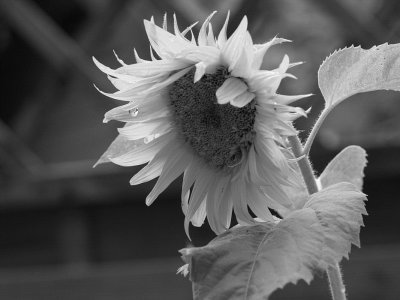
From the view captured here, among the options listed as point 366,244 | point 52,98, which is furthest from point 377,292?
point 52,98

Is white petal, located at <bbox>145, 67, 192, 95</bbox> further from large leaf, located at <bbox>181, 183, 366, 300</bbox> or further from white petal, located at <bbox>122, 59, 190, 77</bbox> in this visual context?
large leaf, located at <bbox>181, 183, 366, 300</bbox>

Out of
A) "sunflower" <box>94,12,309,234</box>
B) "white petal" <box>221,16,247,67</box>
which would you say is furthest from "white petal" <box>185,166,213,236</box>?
"white petal" <box>221,16,247,67</box>

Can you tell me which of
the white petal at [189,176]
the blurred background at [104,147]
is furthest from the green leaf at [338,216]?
the blurred background at [104,147]

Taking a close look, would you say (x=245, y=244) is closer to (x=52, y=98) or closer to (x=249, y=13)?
(x=249, y=13)

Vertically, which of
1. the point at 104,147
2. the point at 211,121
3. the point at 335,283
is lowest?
the point at 104,147

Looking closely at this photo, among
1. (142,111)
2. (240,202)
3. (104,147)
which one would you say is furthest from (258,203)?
(104,147)

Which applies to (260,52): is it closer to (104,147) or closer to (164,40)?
(164,40)
